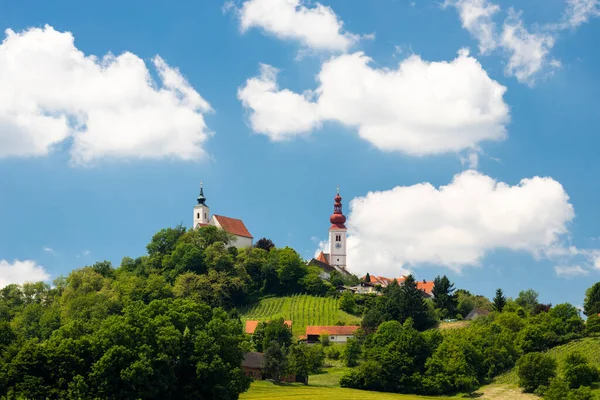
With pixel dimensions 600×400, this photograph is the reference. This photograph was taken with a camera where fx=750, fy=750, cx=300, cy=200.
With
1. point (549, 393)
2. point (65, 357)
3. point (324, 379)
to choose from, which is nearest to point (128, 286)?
point (324, 379)

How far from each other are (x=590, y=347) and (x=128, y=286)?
6105cm

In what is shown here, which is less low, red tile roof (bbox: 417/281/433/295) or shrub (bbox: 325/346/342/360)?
red tile roof (bbox: 417/281/433/295)

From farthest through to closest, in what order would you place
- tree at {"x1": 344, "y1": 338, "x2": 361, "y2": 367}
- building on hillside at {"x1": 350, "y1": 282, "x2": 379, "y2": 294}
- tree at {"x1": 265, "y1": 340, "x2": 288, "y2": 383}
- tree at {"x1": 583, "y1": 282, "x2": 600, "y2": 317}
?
building on hillside at {"x1": 350, "y1": 282, "x2": 379, "y2": 294} → tree at {"x1": 583, "y1": 282, "x2": 600, "y2": 317} → tree at {"x1": 344, "y1": 338, "x2": 361, "y2": 367} → tree at {"x1": 265, "y1": 340, "x2": 288, "y2": 383}

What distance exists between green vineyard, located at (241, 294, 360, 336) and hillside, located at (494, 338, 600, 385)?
31191mm

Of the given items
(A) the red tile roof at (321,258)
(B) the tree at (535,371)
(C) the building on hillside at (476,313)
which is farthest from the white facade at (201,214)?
(B) the tree at (535,371)

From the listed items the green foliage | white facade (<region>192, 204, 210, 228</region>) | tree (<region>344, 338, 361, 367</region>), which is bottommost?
tree (<region>344, 338, 361, 367</region>)

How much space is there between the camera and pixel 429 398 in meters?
69.1

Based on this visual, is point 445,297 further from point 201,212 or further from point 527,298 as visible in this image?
point 201,212

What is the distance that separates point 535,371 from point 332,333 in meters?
33.1

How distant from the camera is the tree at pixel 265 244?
5197 inches

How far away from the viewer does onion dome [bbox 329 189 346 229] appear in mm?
146625

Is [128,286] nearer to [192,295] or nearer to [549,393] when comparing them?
[192,295]

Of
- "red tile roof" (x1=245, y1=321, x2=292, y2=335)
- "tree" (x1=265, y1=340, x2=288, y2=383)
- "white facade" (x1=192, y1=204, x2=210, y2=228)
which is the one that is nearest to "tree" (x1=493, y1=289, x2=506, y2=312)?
"red tile roof" (x1=245, y1=321, x2=292, y2=335)

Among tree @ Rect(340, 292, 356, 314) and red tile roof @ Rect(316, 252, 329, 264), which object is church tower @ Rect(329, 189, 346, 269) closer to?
red tile roof @ Rect(316, 252, 329, 264)
